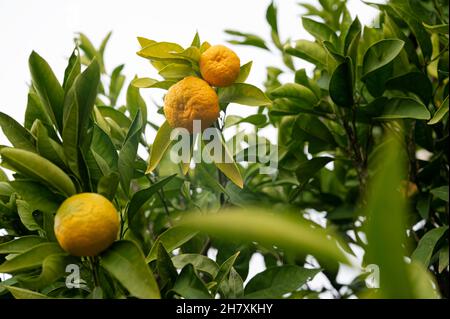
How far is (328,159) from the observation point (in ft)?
4.47

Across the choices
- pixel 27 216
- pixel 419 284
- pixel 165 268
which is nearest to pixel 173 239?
pixel 165 268

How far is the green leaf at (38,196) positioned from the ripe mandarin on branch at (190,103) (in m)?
0.23

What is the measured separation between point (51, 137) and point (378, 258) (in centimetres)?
68

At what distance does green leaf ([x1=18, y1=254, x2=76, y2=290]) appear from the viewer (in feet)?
2.38

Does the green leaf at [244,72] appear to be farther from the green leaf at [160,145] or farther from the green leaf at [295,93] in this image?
the green leaf at [295,93]

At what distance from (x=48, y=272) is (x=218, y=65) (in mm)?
414

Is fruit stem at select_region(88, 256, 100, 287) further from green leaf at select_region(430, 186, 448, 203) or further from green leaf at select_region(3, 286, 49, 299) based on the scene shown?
green leaf at select_region(430, 186, 448, 203)

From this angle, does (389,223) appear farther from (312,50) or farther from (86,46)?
(86,46)

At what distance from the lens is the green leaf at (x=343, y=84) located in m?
1.16

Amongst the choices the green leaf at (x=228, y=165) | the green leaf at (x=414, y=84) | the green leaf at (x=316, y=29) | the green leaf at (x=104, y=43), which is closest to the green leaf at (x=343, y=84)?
the green leaf at (x=414, y=84)

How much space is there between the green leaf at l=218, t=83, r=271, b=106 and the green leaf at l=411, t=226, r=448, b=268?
0.39 m
